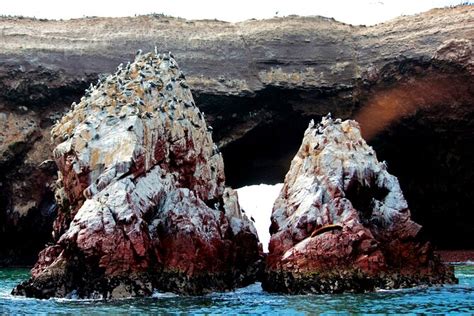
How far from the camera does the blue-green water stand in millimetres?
27641

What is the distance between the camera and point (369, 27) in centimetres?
6197

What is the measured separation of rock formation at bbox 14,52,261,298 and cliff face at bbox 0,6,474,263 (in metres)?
16.5

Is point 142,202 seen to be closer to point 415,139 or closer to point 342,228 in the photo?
point 342,228

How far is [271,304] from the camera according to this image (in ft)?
98.3

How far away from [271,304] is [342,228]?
5068mm

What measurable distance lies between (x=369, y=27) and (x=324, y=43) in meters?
3.87

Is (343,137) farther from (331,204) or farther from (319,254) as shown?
(319,254)

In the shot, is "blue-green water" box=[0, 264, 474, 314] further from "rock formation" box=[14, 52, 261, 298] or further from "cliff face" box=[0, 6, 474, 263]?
"cliff face" box=[0, 6, 474, 263]

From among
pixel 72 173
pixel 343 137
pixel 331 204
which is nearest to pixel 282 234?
pixel 331 204

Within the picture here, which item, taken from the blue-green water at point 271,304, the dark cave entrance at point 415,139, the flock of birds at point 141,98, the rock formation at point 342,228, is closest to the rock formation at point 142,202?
the flock of birds at point 141,98

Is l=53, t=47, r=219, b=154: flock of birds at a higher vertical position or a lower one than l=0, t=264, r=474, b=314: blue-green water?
higher

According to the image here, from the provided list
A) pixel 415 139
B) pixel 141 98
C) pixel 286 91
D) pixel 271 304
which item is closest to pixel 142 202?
pixel 141 98

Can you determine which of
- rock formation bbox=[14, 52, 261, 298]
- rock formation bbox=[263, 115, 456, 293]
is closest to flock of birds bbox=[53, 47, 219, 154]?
rock formation bbox=[14, 52, 261, 298]

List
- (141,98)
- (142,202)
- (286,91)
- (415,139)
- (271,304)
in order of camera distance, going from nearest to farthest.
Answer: (271,304) < (142,202) < (141,98) < (286,91) < (415,139)
